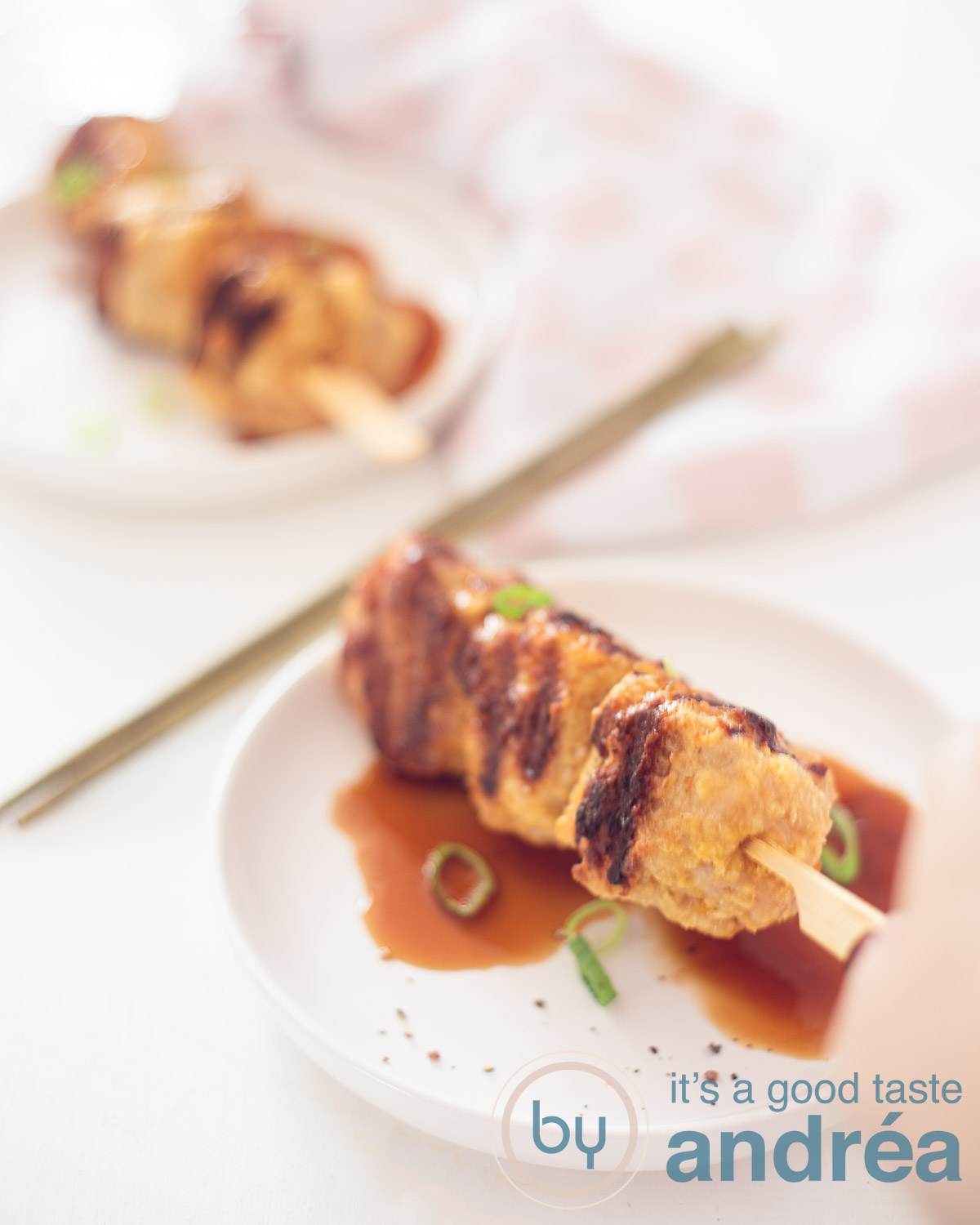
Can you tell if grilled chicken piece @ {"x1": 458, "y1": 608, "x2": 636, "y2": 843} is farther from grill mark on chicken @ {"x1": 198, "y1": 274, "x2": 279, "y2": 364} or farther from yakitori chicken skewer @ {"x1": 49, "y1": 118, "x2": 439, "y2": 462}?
grill mark on chicken @ {"x1": 198, "y1": 274, "x2": 279, "y2": 364}

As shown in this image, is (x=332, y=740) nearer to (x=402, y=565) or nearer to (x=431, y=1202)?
(x=402, y=565)

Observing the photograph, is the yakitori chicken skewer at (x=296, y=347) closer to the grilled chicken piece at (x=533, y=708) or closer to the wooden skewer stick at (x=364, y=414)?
the wooden skewer stick at (x=364, y=414)

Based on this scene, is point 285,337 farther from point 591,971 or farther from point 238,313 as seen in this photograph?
point 591,971

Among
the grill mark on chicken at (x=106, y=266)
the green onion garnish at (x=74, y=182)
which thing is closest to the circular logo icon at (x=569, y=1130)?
the grill mark on chicken at (x=106, y=266)

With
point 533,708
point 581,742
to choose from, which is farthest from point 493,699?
point 581,742

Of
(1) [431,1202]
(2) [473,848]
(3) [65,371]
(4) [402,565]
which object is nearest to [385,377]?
(3) [65,371]

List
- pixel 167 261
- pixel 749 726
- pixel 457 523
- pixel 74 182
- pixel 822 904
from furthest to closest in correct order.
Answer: pixel 74 182
pixel 167 261
pixel 457 523
pixel 749 726
pixel 822 904
